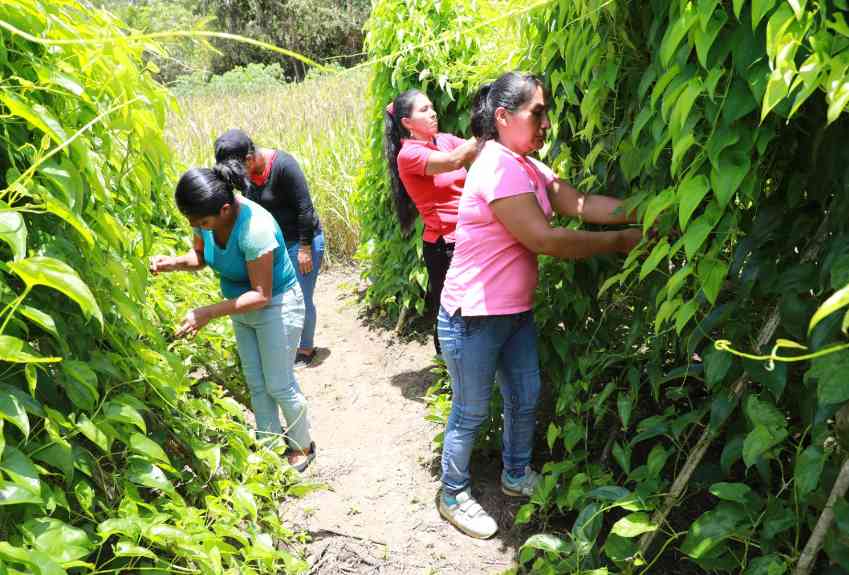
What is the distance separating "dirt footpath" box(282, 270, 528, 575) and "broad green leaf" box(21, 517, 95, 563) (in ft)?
4.52

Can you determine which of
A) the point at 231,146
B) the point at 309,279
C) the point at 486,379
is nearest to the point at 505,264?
the point at 486,379

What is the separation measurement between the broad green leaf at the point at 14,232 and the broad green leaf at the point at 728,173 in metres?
1.46

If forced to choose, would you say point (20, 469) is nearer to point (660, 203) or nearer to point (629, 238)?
point (660, 203)

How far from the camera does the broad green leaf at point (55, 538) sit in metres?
1.55

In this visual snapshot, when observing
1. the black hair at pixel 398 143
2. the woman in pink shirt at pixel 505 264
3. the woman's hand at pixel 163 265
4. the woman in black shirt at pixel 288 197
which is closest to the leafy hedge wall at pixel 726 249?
the woman in pink shirt at pixel 505 264

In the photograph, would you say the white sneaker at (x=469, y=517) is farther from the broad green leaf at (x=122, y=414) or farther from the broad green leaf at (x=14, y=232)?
the broad green leaf at (x=14, y=232)

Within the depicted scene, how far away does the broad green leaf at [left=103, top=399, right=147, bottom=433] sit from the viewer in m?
1.83

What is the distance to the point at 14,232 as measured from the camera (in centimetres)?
135

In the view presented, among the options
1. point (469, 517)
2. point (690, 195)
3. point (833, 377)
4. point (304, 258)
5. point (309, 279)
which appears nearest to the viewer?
point (833, 377)

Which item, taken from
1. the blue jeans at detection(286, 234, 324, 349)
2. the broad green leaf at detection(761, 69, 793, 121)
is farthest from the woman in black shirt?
the broad green leaf at detection(761, 69, 793, 121)

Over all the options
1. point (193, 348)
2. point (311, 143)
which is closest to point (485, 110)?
point (193, 348)

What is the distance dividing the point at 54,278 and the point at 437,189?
2.64 m

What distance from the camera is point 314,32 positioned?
29.7 metres

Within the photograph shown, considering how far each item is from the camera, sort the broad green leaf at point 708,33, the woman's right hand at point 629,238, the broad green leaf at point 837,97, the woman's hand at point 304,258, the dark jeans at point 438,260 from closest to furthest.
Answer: the broad green leaf at point 837,97 → the broad green leaf at point 708,33 → the woman's right hand at point 629,238 → the dark jeans at point 438,260 → the woman's hand at point 304,258
